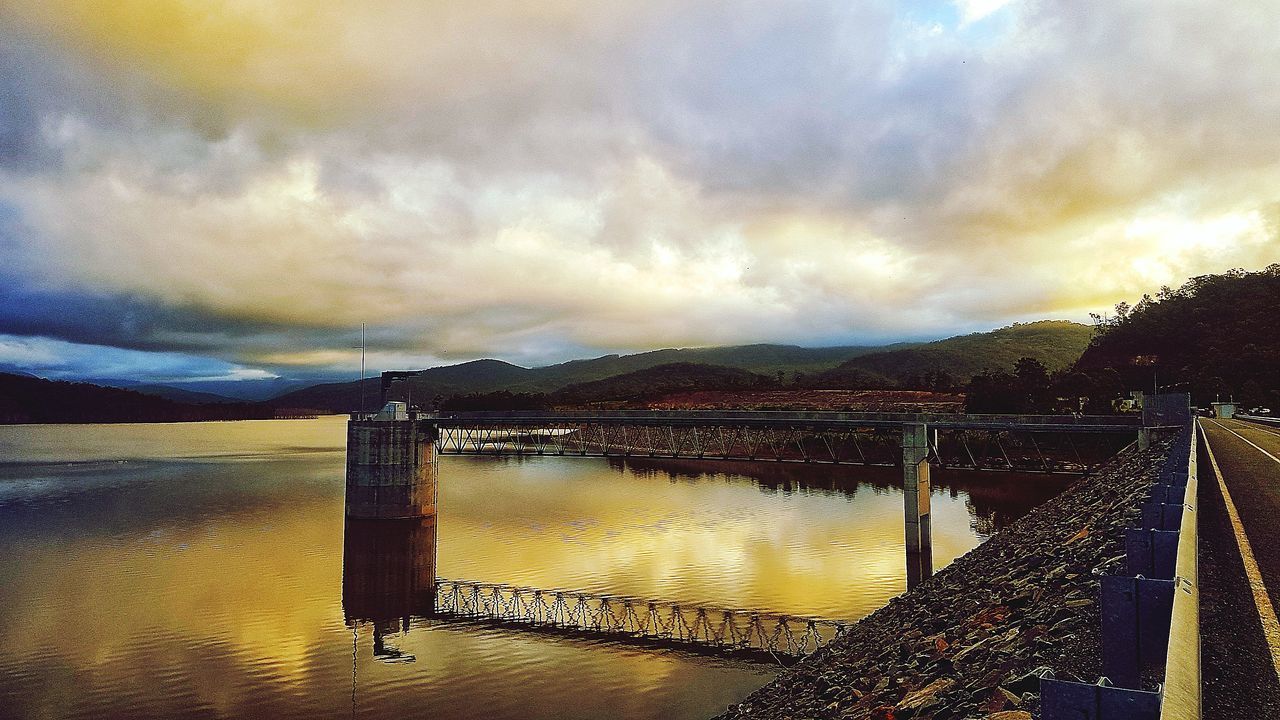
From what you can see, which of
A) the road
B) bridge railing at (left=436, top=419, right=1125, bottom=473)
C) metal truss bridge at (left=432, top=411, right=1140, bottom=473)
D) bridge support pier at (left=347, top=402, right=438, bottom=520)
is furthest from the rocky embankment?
bridge support pier at (left=347, top=402, right=438, bottom=520)

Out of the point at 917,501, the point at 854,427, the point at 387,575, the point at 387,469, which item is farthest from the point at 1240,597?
the point at 387,469

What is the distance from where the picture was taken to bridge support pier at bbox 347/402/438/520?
195 feet

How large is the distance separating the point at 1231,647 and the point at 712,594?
3061 cm

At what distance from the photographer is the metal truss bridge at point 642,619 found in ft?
97.7

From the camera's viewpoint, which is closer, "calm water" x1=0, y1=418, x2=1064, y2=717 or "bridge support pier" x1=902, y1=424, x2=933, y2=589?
"calm water" x1=0, y1=418, x2=1064, y2=717

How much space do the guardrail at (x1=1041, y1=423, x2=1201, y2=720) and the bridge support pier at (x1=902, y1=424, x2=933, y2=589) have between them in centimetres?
3701

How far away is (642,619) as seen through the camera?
3359 centimetres

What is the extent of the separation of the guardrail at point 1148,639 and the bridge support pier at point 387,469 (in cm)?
5832

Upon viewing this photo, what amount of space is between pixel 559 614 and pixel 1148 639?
105 feet

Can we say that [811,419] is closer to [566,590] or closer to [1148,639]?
[566,590]

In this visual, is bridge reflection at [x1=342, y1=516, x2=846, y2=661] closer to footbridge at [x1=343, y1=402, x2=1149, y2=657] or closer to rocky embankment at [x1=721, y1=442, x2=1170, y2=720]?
footbridge at [x1=343, y1=402, x2=1149, y2=657]

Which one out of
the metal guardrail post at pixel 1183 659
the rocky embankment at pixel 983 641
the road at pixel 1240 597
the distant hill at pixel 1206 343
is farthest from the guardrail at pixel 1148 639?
the distant hill at pixel 1206 343

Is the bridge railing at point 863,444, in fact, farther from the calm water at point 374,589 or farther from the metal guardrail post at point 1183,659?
the metal guardrail post at point 1183,659

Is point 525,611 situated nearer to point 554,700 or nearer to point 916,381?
point 554,700
